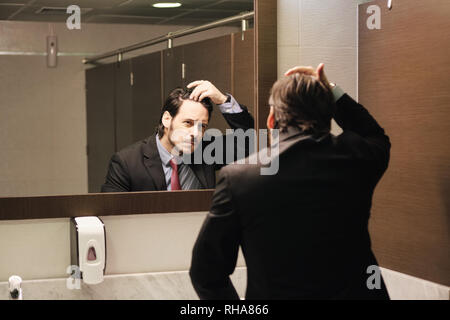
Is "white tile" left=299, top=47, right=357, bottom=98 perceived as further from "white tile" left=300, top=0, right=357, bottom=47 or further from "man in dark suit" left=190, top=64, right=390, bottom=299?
"man in dark suit" left=190, top=64, right=390, bottom=299

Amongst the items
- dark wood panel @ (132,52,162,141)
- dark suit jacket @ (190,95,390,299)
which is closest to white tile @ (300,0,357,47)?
dark wood panel @ (132,52,162,141)

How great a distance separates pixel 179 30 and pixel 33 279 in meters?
0.87

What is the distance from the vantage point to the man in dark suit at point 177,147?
195 centimetres

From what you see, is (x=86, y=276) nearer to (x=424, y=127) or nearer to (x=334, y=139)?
(x=334, y=139)

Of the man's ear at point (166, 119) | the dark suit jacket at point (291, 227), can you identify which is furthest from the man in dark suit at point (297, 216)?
the man's ear at point (166, 119)

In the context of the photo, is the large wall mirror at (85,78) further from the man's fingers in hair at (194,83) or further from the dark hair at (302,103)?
the dark hair at (302,103)

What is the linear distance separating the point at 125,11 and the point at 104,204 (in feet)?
1.92

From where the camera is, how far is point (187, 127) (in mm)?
1995

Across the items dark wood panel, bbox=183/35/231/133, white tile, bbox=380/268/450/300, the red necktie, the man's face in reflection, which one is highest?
dark wood panel, bbox=183/35/231/133

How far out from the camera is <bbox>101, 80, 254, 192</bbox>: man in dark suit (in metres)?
1.95

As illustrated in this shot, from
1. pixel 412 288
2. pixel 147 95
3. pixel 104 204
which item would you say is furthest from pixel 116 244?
pixel 412 288

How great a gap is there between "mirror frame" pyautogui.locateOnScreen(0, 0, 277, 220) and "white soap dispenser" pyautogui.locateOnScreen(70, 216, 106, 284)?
0.08 m

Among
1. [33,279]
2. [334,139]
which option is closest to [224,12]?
[334,139]
